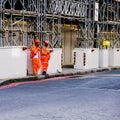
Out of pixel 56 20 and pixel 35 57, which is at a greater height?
pixel 56 20

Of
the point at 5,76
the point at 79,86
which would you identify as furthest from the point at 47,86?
the point at 5,76

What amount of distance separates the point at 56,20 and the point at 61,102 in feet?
47.9

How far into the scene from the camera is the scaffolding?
79.2 ft

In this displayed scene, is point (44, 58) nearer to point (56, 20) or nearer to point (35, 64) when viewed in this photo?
point (35, 64)

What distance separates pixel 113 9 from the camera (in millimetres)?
35938

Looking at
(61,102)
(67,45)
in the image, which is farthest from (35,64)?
(67,45)

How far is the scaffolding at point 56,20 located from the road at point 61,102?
5.58 meters

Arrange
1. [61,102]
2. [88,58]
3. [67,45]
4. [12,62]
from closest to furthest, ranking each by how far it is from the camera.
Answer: [61,102] → [12,62] → [88,58] → [67,45]

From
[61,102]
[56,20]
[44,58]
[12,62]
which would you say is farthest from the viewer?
[56,20]

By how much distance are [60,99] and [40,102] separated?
3.07 ft

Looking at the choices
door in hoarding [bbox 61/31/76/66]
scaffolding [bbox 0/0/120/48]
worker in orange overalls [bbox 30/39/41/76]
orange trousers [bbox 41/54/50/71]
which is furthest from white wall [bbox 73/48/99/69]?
worker in orange overalls [bbox 30/39/41/76]

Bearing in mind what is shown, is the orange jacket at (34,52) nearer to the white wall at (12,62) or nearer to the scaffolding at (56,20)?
the white wall at (12,62)

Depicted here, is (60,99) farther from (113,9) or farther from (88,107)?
(113,9)

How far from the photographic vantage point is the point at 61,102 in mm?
14000
